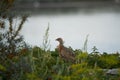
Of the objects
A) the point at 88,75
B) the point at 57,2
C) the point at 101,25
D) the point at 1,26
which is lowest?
the point at 88,75

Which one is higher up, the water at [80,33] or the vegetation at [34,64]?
the water at [80,33]

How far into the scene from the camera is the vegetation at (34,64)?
200 inches

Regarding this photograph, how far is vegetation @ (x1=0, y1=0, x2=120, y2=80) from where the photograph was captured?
16.6 ft

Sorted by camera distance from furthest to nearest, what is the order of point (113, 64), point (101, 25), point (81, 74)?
1. point (101, 25)
2. point (113, 64)
3. point (81, 74)

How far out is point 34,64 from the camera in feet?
18.4

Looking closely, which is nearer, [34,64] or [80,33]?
[34,64]

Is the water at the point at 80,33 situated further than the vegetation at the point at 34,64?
Yes

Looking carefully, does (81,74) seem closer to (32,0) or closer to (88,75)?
(88,75)

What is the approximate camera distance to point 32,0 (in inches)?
1889

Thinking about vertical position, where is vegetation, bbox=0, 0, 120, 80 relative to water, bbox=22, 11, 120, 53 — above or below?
below

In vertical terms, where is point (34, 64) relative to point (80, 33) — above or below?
below

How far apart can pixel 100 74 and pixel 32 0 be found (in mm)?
43018

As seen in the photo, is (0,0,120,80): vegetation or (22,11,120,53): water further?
(22,11,120,53): water

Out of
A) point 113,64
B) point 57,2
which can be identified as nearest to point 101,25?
point 113,64
